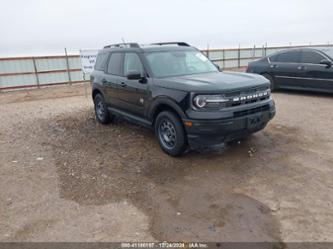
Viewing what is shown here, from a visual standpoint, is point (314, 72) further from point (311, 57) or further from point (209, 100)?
point (209, 100)

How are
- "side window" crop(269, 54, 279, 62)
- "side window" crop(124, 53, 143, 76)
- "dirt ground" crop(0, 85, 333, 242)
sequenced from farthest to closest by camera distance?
"side window" crop(269, 54, 279, 62) → "side window" crop(124, 53, 143, 76) → "dirt ground" crop(0, 85, 333, 242)

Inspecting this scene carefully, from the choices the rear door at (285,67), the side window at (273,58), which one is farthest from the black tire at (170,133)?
the side window at (273,58)

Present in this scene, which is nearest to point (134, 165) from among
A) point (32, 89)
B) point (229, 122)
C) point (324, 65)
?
point (229, 122)

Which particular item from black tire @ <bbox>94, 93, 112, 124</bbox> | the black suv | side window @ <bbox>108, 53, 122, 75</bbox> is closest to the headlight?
the black suv

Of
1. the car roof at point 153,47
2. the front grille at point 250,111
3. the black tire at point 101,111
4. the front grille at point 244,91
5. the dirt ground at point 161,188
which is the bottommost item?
the dirt ground at point 161,188

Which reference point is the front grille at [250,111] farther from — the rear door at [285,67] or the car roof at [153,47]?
the rear door at [285,67]

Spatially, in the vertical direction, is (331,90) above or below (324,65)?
below

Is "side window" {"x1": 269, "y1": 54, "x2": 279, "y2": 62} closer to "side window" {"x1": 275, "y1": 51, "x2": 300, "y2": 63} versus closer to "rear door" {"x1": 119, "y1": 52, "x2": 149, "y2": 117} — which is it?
"side window" {"x1": 275, "y1": 51, "x2": 300, "y2": 63}

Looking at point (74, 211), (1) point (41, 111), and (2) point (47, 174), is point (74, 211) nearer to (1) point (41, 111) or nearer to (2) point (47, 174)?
(2) point (47, 174)

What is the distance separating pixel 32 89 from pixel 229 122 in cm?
1426

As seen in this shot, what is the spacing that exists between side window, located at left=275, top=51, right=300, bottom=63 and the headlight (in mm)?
6754

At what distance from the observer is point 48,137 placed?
6215 millimetres

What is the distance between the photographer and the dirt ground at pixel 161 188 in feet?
9.89

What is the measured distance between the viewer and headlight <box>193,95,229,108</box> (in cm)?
410
